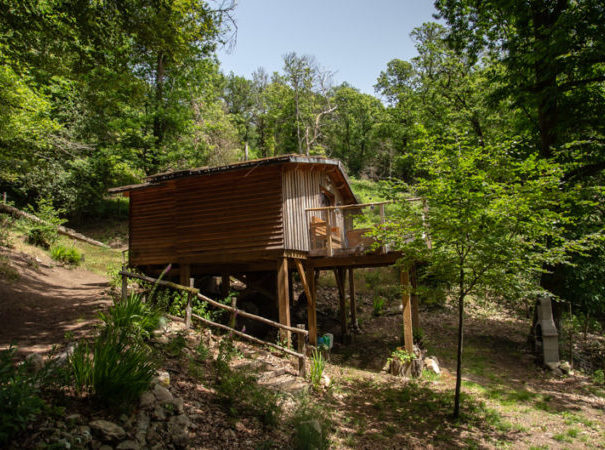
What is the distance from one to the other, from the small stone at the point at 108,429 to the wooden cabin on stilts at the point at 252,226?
6544 millimetres

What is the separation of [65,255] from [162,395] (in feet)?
47.8

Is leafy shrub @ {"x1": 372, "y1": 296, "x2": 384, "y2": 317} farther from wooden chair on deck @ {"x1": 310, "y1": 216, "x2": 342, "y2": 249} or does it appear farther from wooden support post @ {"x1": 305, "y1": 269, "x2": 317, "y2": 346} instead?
wooden support post @ {"x1": 305, "y1": 269, "x2": 317, "y2": 346}

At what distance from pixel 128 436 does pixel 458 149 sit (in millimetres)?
7875

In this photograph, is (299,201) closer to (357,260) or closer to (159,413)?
(357,260)

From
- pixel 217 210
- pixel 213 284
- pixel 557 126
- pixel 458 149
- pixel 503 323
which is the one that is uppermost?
pixel 557 126

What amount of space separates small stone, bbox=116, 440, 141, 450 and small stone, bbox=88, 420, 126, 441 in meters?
0.08

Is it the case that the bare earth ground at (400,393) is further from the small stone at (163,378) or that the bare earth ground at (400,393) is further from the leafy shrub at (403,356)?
the leafy shrub at (403,356)

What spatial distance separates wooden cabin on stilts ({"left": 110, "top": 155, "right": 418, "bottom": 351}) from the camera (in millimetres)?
11367

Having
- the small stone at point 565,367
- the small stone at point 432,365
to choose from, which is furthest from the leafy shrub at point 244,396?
the small stone at point 565,367

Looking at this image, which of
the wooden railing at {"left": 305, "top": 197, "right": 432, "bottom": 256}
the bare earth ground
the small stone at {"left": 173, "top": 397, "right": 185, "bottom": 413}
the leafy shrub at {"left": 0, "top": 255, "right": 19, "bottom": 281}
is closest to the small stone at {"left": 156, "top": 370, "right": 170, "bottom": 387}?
the bare earth ground

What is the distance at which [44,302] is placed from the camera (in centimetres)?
1023

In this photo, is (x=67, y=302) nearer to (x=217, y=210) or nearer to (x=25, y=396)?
(x=217, y=210)

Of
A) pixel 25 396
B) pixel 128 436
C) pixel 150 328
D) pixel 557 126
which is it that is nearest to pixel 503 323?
pixel 557 126

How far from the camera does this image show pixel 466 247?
8.01 meters
